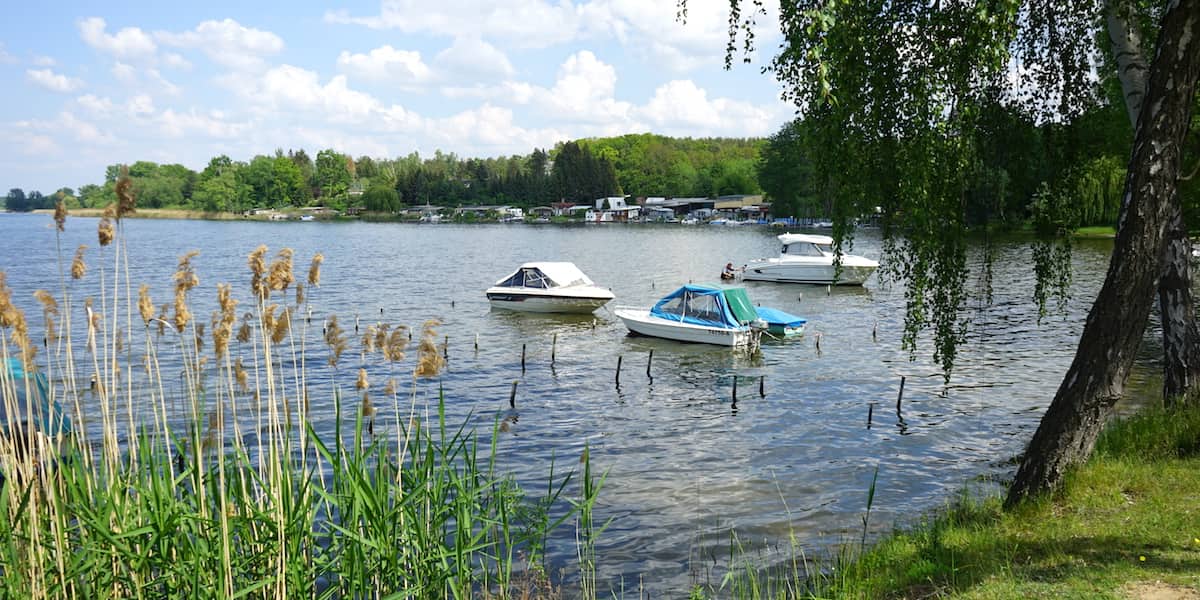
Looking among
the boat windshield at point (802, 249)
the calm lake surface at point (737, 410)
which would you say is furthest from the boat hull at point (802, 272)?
the boat windshield at point (802, 249)

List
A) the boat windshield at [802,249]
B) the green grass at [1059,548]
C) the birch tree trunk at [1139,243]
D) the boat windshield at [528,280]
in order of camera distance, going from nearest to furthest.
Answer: the green grass at [1059,548] → the birch tree trunk at [1139,243] → the boat windshield at [528,280] → the boat windshield at [802,249]

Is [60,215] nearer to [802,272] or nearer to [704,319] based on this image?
[704,319]

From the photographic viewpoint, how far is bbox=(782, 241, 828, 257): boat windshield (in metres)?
51.1

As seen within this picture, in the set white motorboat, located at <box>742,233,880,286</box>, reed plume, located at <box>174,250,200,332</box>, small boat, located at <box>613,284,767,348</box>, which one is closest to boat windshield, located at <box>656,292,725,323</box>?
small boat, located at <box>613,284,767,348</box>

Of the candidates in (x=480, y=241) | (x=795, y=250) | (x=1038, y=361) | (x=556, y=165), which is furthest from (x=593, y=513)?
(x=556, y=165)

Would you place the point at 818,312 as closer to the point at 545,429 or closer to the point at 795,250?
the point at 795,250

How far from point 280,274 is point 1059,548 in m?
6.78

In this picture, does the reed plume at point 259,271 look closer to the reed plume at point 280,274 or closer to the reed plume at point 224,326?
the reed plume at point 280,274

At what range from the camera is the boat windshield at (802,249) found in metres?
51.1

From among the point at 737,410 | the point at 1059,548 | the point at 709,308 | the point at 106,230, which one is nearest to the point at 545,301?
the point at 709,308

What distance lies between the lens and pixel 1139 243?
773 centimetres

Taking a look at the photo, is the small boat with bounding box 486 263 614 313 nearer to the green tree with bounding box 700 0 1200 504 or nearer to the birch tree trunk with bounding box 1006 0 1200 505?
the green tree with bounding box 700 0 1200 504

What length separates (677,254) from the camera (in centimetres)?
7881

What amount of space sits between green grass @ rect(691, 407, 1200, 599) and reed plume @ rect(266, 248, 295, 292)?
419 centimetres
